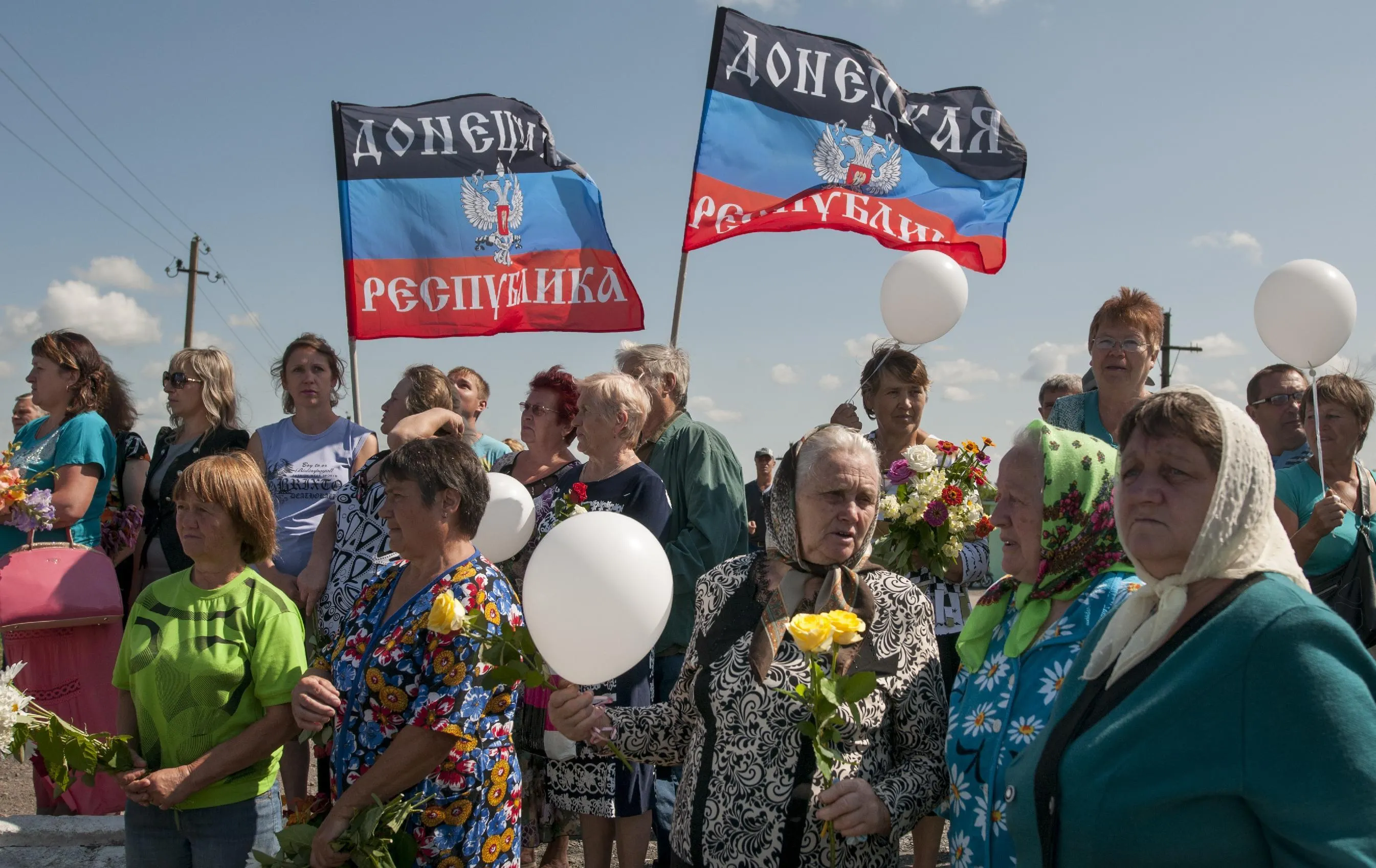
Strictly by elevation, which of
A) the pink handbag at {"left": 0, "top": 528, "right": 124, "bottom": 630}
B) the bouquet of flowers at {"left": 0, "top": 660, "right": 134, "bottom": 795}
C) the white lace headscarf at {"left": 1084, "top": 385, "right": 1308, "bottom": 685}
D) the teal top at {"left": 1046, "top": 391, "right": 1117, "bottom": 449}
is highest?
the teal top at {"left": 1046, "top": 391, "right": 1117, "bottom": 449}

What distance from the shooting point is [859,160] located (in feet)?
23.1

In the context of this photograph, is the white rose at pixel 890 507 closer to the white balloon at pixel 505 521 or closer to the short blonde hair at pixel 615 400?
the short blonde hair at pixel 615 400

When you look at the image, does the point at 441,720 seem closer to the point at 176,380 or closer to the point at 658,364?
the point at 658,364

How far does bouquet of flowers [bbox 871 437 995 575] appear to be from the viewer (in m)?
3.75

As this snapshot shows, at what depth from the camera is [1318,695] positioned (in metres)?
1.45

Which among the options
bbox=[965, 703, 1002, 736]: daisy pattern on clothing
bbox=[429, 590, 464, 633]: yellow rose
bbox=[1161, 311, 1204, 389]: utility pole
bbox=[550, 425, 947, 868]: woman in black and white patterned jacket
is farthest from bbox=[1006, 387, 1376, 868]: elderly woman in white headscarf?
bbox=[1161, 311, 1204, 389]: utility pole

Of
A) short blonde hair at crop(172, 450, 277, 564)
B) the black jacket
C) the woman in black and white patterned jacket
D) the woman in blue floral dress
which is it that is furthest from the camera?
the black jacket

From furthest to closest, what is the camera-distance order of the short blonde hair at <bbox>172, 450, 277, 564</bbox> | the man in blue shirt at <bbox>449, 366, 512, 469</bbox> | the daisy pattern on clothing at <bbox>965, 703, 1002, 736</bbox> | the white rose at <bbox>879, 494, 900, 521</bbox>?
the man in blue shirt at <bbox>449, 366, 512, 469</bbox> → the white rose at <bbox>879, 494, 900, 521</bbox> → the short blonde hair at <bbox>172, 450, 277, 564</bbox> → the daisy pattern on clothing at <bbox>965, 703, 1002, 736</bbox>

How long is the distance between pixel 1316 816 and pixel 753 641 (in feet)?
4.44

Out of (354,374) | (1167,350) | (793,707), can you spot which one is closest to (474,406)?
(354,374)

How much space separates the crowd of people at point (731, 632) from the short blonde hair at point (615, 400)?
2 cm

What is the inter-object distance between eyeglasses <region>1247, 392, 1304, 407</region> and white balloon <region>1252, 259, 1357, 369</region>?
144 mm

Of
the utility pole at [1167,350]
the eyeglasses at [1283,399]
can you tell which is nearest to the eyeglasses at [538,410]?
the eyeglasses at [1283,399]

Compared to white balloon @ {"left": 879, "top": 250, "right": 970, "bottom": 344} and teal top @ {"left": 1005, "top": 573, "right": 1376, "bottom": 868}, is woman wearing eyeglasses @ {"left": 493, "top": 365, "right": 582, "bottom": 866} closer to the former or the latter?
white balloon @ {"left": 879, "top": 250, "right": 970, "bottom": 344}
